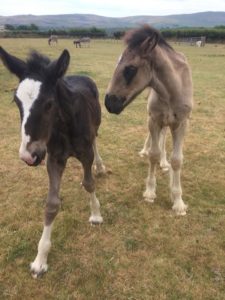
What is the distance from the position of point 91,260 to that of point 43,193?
187 centimetres

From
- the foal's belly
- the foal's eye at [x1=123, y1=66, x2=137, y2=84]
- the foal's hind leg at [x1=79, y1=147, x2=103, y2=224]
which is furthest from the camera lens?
the foal's belly

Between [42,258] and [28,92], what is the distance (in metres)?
1.88

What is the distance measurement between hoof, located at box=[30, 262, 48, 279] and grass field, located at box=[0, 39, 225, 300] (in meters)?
0.08

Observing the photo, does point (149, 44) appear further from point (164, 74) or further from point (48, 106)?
point (48, 106)

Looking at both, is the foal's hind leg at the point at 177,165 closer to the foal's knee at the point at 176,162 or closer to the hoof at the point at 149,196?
the foal's knee at the point at 176,162

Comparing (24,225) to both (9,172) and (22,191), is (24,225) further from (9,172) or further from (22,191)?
(9,172)

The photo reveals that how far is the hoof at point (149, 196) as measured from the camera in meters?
5.42

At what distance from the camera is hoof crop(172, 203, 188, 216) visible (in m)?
5.06

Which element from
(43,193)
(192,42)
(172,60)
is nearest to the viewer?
(172,60)

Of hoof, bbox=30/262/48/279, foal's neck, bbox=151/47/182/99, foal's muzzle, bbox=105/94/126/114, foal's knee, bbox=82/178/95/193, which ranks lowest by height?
hoof, bbox=30/262/48/279

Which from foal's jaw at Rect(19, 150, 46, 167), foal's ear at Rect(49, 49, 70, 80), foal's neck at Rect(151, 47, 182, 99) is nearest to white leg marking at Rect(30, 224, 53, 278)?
foal's jaw at Rect(19, 150, 46, 167)

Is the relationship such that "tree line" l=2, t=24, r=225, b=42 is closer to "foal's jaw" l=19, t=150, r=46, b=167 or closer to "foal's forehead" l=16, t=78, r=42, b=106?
"foal's forehead" l=16, t=78, r=42, b=106

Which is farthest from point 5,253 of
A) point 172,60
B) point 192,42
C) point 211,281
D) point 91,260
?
point 192,42

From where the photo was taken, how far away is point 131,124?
362 inches
